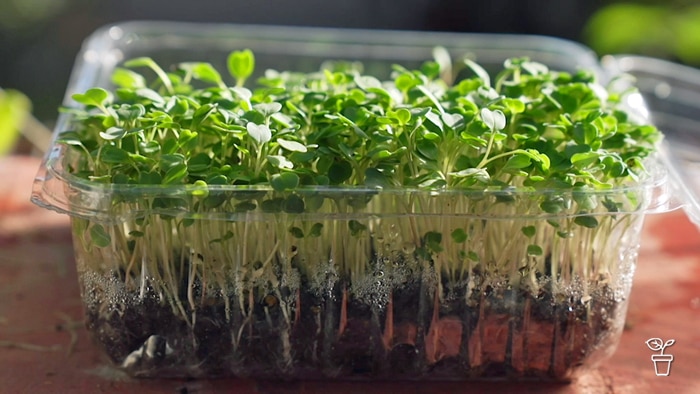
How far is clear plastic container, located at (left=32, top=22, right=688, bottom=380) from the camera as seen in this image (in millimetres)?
738

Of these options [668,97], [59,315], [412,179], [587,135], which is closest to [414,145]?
[412,179]

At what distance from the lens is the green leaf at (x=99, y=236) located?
2.48ft

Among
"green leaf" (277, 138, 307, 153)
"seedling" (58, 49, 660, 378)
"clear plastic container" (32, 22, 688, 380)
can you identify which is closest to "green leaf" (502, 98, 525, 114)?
"seedling" (58, 49, 660, 378)

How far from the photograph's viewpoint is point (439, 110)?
0.77 metres

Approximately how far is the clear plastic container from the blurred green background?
1.92 meters

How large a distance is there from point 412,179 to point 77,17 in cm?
254

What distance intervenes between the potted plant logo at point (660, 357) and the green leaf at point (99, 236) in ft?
1.97

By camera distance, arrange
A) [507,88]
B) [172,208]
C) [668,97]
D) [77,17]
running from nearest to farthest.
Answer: [172,208], [507,88], [668,97], [77,17]

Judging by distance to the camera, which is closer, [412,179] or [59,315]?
[412,179]

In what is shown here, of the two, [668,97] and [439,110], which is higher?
[668,97]

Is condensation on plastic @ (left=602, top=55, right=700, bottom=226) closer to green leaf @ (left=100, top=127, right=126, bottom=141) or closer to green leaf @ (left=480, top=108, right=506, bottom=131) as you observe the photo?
green leaf @ (left=480, top=108, right=506, bottom=131)

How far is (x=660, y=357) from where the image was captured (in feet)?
2.91

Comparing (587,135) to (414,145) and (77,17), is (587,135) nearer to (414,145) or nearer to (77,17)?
(414,145)

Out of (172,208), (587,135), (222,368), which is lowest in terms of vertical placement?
(222,368)
